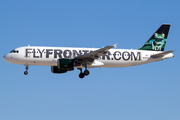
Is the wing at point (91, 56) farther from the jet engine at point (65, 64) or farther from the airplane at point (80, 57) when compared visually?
the jet engine at point (65, 64)

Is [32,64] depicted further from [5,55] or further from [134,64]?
[134,64]

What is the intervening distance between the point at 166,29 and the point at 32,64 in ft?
77.1

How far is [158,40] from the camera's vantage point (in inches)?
2411

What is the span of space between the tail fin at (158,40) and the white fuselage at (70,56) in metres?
1.91

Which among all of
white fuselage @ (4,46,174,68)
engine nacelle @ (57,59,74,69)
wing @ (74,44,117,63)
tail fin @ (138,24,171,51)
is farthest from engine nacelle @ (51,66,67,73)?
tail fin @ (138,24,171,51)

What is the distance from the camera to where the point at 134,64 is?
190 ft

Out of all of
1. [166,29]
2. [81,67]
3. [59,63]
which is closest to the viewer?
[59,63]

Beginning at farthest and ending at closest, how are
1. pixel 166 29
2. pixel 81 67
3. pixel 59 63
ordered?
pixel 166 29, pixel 81 67, pixel 59 63

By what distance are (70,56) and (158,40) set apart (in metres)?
Result: 16.0

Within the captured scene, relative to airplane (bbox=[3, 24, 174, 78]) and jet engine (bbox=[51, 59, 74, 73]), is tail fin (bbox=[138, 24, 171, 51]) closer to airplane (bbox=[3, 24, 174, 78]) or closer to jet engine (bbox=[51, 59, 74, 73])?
airplane (bbox=[3, 24, 174, 78])

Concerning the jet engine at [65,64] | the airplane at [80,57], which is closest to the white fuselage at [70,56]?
the airplane at [80,57]

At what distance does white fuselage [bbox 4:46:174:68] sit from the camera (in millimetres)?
53344

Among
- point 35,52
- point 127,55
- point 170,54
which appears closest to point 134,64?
point 127,55

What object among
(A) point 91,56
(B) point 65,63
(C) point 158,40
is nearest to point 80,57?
(A) point 91,56
